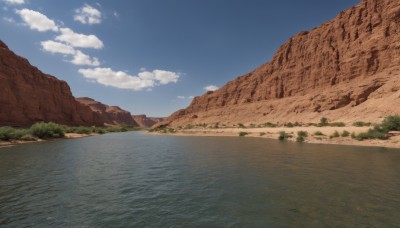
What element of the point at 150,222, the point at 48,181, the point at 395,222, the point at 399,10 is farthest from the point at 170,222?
the point at 399,10

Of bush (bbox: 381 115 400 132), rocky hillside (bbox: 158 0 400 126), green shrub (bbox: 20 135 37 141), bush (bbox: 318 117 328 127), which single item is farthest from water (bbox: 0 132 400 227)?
rocky hillside (bbox: 158 0 400 126)

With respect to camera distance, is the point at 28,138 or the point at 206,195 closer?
the point at 206,195

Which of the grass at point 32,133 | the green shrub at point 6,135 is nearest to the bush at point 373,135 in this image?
the green shrub at point 6,135

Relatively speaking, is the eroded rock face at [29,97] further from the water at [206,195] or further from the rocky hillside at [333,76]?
the water at [206,195]

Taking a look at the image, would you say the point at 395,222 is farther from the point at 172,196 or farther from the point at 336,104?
the point at 336,104

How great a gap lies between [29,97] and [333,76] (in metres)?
101

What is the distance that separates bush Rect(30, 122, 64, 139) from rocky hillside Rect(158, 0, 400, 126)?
5975 centimetres

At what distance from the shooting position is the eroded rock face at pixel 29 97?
71750 mm

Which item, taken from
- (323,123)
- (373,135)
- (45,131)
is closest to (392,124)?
(373,135)

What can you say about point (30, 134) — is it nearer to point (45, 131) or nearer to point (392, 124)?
point (45, 131)

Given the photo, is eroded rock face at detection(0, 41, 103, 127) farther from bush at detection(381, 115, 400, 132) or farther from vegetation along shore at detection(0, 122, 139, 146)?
bush at detection(381, 115, 400, 132)

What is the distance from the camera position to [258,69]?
121 m

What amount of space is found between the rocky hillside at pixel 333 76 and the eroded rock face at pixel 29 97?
62352 millimetres

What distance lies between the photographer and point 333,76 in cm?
7731
